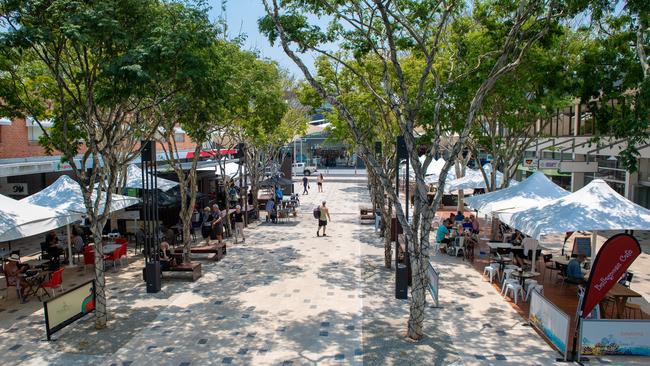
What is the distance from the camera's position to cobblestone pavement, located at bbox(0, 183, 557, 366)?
8.85 m

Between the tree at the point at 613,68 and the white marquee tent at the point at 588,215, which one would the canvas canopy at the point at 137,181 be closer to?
the white marquee tent at the point at 588,215

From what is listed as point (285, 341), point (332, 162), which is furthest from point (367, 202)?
point (332, 162)

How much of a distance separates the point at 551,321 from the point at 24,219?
11.8 metres

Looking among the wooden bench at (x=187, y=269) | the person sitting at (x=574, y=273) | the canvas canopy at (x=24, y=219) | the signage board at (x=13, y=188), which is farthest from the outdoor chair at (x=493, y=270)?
the signage board at (x=13, y=188)

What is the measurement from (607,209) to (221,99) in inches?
366

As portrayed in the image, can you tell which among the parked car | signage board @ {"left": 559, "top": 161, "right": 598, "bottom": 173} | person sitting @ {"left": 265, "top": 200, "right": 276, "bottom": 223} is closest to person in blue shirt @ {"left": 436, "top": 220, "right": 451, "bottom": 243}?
signage board @ {"left": 559, "top": 161, "right": 598, "bottom": 173}

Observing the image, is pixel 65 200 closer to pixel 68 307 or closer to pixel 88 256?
pixel 88 256

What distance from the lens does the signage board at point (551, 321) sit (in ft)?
28.0

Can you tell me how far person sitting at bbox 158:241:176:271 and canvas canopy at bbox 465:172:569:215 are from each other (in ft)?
30.5

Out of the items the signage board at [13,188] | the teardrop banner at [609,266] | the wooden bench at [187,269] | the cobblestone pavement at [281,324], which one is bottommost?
the cobblestone pavement at [281,324]

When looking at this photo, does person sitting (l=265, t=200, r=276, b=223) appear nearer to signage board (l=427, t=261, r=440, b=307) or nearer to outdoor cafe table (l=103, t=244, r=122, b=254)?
outdoor cafe table (l=103, t=244, r=122, b=254)

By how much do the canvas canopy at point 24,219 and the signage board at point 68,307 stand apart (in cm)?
225

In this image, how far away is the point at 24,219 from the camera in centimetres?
1177

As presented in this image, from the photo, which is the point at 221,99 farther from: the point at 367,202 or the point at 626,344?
the point at 367,202
